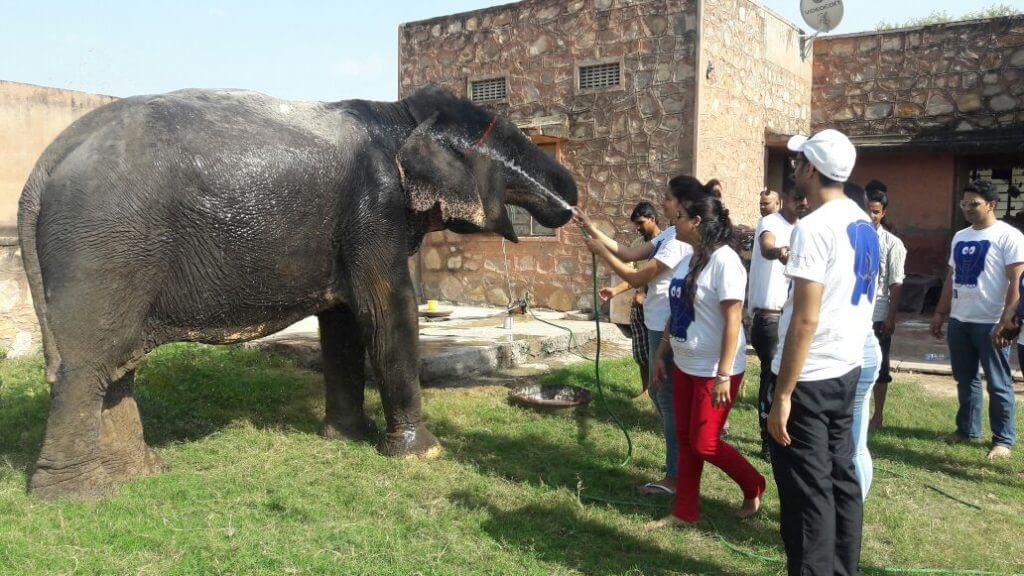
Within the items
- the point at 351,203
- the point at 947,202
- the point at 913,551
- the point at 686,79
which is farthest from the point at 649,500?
the point at 947,202

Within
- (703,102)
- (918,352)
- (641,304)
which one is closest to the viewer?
(641,304)

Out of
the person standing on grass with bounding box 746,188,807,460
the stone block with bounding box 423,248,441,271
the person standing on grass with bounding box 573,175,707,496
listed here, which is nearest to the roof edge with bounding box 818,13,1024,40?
the stone block with bounding box 423,248,441,271

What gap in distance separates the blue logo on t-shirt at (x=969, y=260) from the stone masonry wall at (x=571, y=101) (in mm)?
5284

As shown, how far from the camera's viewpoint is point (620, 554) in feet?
14.3

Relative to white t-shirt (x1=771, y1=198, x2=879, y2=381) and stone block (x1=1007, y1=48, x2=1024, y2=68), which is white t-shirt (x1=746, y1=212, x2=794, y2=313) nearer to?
white t-shirt (x1=771, y1=198, x2=879, y2=381)

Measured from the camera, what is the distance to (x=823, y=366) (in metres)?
3.53

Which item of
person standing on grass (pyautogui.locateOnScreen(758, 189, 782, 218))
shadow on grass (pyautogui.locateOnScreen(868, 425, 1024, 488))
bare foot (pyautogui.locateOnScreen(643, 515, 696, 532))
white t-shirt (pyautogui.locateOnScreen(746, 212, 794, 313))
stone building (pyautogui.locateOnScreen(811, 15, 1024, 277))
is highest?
stone building (pyautogui.locateOnScreen(811, 15, 1024, 277))

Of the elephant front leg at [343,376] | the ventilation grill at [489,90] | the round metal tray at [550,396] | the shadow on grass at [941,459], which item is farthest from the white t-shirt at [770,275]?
the ventilation grill at [489,90]

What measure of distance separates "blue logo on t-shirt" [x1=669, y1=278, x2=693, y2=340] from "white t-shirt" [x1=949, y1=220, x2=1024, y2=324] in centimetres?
309

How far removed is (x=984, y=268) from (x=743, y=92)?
6687 millimetres

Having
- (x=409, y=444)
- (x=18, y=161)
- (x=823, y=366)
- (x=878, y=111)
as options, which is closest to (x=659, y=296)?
(x=409, y=444)

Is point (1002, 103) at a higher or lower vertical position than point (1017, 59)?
lower

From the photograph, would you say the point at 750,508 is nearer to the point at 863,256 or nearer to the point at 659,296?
the point at 659,296

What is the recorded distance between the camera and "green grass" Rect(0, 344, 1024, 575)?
4156mm
